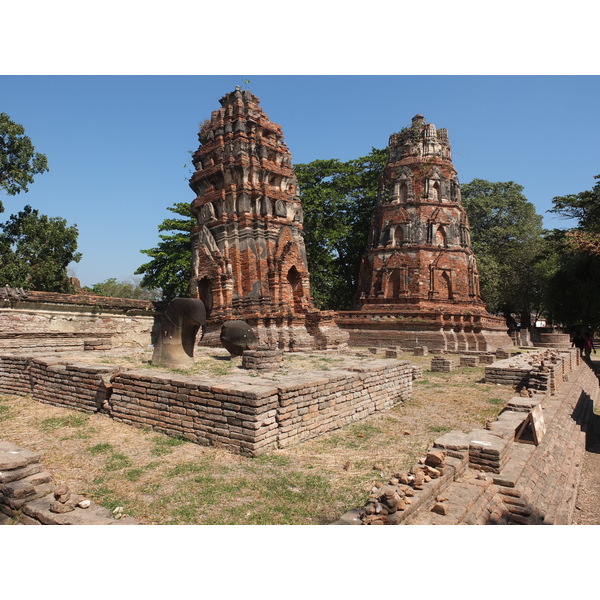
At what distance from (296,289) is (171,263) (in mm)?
9779

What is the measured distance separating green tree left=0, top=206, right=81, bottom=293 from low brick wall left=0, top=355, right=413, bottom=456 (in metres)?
→ 12.6

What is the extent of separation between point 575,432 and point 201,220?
14.8 meters

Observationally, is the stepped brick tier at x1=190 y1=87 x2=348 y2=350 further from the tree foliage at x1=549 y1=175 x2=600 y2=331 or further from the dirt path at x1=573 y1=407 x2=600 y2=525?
the dirt path at x1=573 y1=407 x2=600 y2=525

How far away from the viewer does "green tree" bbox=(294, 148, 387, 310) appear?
90.0 ft

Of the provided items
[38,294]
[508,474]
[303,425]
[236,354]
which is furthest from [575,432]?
[38,294]

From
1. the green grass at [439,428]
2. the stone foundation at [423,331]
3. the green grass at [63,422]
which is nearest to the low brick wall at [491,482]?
the green grass at [439,428]

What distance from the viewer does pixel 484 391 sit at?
32.8 ft

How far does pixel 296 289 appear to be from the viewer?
17.9 meters

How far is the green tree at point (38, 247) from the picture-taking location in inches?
734

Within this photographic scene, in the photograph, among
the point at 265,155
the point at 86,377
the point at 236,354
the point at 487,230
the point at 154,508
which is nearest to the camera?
the point at 154,508

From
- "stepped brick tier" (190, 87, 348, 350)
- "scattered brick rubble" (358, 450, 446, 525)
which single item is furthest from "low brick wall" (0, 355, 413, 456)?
"stepped brick tier" (190, 87, 348, 350)

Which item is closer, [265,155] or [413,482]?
[413,482]

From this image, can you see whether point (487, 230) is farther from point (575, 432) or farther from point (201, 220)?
point (575, 432)

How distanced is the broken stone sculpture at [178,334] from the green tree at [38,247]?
13.0 m
